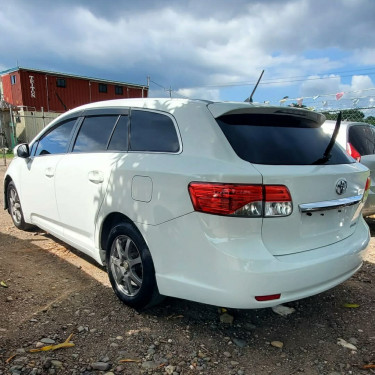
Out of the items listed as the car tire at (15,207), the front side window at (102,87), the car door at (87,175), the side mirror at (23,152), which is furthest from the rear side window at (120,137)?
the front side window at (102,87)

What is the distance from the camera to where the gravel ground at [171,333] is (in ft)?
7.54

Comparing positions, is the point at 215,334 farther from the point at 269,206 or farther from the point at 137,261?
the point at 269,206

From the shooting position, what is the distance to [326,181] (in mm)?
2471

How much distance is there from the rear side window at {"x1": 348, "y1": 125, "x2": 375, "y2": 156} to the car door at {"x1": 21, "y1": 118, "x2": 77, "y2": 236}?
3841mm

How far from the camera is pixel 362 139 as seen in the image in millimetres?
5211

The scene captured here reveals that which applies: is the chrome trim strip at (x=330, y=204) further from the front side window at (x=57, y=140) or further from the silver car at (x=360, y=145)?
the front side window at (x=57, y=140)

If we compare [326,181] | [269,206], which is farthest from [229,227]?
[326,181]

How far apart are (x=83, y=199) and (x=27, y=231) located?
236cm

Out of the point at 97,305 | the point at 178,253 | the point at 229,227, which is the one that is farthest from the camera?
the point at 97,305

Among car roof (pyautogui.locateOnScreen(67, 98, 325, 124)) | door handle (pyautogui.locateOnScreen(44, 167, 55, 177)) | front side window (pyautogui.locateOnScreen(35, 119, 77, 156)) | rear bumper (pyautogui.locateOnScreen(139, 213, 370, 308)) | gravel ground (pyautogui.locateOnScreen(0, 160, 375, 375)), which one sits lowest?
gravel ground (pyautogui.locateOnScreen(0, 160, 375, 375))

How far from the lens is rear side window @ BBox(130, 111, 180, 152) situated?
268 centimetres

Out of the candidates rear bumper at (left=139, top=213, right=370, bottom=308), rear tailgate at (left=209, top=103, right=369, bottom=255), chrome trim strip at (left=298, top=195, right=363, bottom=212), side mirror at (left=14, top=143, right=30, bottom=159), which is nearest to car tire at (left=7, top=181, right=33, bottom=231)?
side mirror at (left=14, top=143, right=30, bottom=159)

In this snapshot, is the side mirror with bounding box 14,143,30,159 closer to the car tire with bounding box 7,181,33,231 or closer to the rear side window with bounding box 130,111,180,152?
the car tire with bounding box 7,181,33,231

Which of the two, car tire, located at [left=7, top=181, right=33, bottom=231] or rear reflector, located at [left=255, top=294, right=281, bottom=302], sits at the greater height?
rear reflector, located at [left=255, top=294, right=281, bottom=302]
